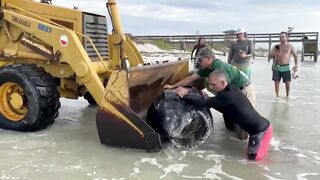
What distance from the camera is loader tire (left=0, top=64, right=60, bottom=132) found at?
5.99m

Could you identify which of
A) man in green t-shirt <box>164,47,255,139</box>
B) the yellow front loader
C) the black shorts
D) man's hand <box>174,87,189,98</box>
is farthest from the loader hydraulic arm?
the black shorts

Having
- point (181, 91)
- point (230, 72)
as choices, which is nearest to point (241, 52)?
point (230, 72)

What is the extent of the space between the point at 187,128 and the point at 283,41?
18.3 ft

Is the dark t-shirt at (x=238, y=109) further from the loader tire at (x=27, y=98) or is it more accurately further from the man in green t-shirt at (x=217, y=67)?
the loader tire at (x=27, y=98)

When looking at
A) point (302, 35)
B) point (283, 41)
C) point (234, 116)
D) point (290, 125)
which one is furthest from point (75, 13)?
point (302, 35)

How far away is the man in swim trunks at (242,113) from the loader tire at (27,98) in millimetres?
2202

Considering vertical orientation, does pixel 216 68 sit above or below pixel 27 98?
Result: above

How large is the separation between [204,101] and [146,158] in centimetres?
96

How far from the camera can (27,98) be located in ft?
19.8

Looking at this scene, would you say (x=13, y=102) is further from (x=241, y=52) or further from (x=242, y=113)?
(x=241, y=52)

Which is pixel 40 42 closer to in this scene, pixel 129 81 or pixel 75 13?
pixel 75 13

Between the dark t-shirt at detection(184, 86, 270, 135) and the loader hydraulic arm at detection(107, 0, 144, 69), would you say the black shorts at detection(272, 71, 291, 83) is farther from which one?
the dark t-shirt at detection(184, 86, 270, 135)

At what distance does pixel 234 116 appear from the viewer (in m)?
5.27

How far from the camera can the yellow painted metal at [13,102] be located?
625 centimetres
